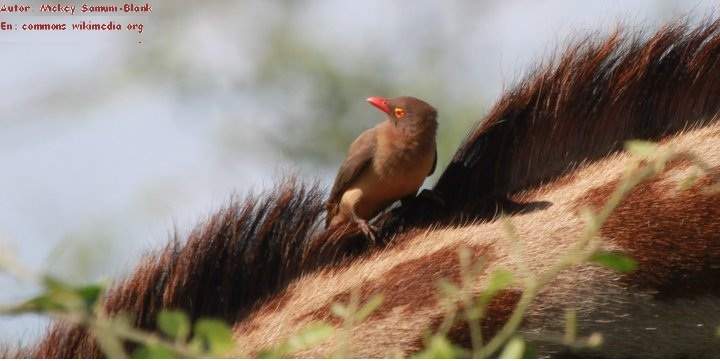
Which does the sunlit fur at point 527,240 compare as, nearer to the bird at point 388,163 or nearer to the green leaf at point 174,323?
the bird at point 388,163

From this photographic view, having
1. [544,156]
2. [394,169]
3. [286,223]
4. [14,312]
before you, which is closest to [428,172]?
[394,169]

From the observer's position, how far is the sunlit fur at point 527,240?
2754 mm

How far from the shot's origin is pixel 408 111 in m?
3.54

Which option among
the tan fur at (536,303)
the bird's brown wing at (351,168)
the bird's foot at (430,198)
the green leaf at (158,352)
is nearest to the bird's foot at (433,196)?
the bird's foot at (430,198)

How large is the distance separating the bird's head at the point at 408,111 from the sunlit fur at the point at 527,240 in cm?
30

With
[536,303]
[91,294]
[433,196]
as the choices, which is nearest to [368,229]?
[433,196]

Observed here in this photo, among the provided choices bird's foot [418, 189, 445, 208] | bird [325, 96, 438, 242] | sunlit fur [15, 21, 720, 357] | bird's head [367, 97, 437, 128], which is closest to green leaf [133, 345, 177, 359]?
sunlit fur [15, 21, 720, 357]

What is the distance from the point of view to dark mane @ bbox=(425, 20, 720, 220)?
324 centimetres

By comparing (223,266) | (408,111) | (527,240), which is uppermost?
(408,111)

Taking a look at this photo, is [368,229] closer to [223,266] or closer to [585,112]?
[223,266]

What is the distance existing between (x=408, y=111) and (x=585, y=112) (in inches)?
22.9

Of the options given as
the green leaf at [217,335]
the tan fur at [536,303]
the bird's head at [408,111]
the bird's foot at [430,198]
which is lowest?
the tan fur at [536,303]

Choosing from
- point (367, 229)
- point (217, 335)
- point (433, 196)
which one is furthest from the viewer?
point (433, 196)

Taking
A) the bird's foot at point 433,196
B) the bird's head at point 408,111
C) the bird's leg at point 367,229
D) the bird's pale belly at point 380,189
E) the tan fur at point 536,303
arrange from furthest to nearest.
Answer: the bird's head at point 408,111 → the bird's pale belly at point 380,189 → the bird's foot at point 433,196 → the bird's leg at point 367,229 → the tan fur at point 536,303
